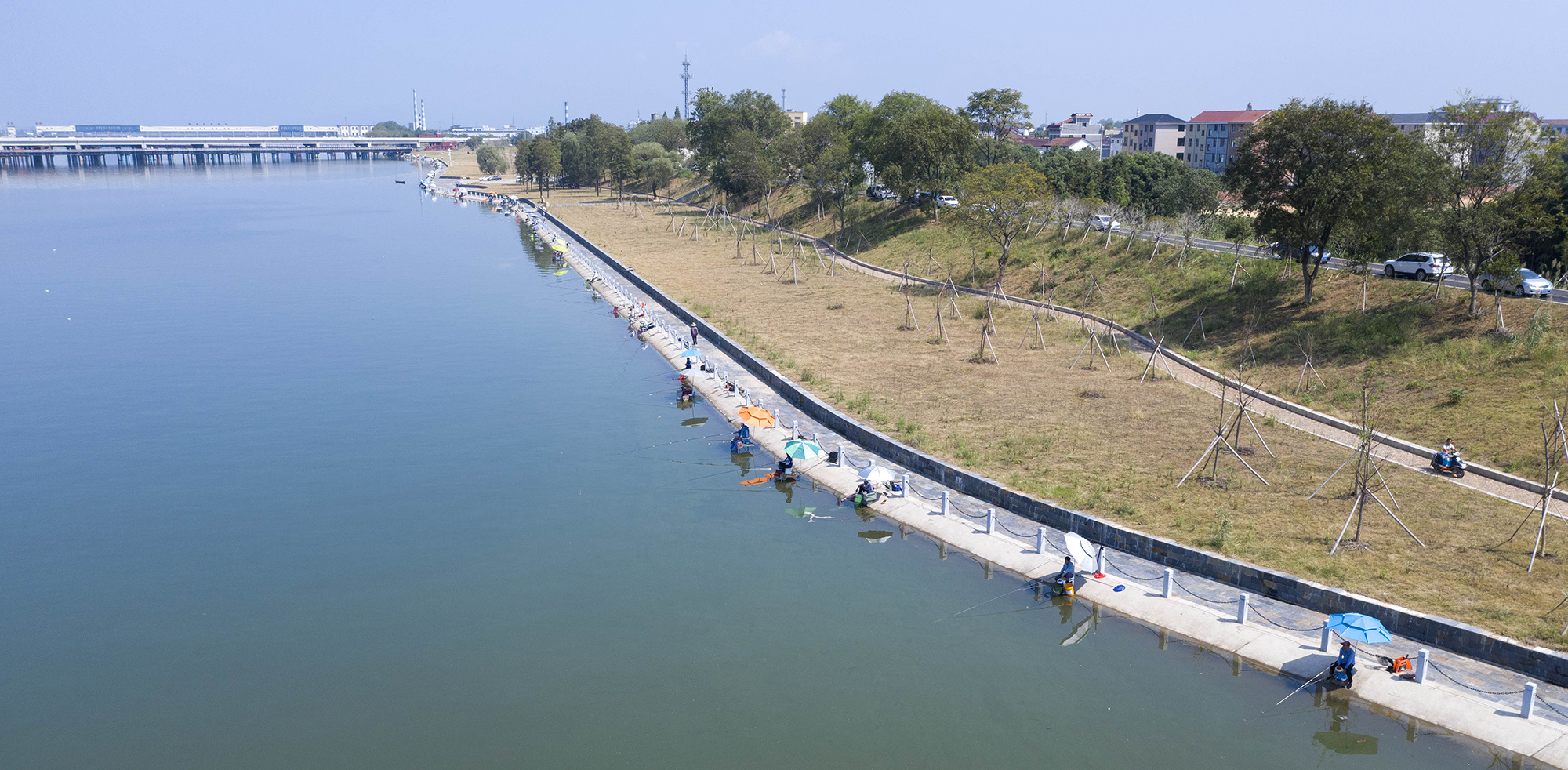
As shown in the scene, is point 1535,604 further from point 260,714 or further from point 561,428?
point 561,428

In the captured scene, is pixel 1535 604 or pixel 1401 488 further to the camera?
pixel 1401 488

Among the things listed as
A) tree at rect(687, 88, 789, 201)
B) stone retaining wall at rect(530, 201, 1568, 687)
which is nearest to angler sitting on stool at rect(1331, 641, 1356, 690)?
stone retaining wall at rect(530, 201, 1568, 687)

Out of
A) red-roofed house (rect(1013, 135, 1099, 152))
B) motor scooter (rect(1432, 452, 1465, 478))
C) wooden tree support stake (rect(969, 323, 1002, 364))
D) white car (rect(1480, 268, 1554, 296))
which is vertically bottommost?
motor scooter (rect(1432, 452, 1465, 478))

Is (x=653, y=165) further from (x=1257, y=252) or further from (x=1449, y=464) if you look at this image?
(x=1449, y=464)

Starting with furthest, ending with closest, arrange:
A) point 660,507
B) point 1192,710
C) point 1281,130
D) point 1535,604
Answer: point 1281,130 < point 660,507 < point 1535,604 < point 1192,710

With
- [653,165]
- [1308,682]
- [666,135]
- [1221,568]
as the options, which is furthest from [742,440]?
[666,135]

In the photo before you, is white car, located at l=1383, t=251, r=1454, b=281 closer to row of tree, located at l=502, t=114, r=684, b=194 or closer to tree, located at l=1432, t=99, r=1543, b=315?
tree, located at l=1432, t=99, r=1543, b=315

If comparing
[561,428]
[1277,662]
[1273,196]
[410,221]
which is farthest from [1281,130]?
[410,221]
